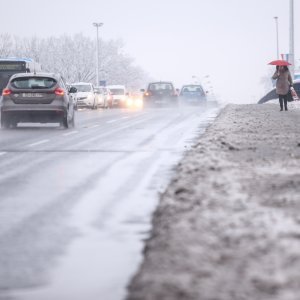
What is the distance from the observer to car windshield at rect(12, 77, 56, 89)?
23.5 metres

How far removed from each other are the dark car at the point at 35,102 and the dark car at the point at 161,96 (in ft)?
94.7

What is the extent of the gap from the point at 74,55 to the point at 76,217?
12012 centimetres

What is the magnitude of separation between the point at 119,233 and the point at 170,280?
6.18 ft

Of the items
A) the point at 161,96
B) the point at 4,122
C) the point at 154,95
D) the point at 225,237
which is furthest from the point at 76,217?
the point at 154,95

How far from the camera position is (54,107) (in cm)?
2327

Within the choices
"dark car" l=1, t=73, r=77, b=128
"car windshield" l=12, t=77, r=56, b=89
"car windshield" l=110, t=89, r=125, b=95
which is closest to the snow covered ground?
"dark car" l=1, t=73, r=77, b=128

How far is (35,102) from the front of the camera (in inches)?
915

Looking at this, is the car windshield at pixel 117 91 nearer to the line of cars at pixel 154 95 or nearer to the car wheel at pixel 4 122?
the line of cars at pixel 154 95

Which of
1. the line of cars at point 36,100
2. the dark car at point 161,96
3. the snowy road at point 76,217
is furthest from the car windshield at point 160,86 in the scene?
the snowy road at point 76,217

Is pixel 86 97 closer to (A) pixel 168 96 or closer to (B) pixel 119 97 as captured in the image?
(A) pixel 168 96

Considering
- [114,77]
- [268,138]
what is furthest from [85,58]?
[268,138]

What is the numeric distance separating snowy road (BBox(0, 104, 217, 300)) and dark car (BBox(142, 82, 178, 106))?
37602 millimetres

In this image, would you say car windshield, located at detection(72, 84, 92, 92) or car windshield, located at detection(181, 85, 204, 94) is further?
car windshield, located at detection(181, 85, 204, 94)

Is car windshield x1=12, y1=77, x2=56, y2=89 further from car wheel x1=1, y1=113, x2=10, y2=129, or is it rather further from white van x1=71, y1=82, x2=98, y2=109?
white van x1=71, y1=82, x2=98, y2=109
